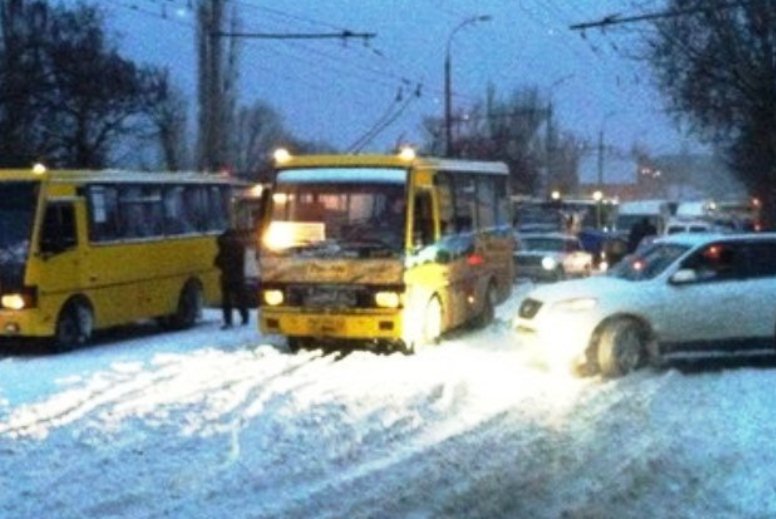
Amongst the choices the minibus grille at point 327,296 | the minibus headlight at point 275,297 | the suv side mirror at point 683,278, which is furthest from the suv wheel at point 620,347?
the minibus headlight at point 275,297

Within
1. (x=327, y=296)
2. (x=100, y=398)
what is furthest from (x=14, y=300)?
(x=100, y=398)

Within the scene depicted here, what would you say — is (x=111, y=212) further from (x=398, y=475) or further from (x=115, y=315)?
(x=398, y=475)

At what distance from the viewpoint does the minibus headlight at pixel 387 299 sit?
19.7 meters

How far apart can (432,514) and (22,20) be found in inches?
1608

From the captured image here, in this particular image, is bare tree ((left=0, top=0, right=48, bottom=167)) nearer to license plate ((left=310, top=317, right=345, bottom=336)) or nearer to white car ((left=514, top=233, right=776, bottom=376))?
license plate ((left=310, top=317, right=345, bottom=336))

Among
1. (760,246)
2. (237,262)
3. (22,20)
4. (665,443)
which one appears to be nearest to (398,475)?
(665,443)

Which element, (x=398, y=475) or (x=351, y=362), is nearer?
(x=398, y=475)

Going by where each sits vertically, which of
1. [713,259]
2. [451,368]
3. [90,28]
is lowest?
[451,368]

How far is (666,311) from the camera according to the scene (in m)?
18.0

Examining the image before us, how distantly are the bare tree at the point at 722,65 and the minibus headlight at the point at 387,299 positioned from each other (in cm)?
1660

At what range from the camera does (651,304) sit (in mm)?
17984

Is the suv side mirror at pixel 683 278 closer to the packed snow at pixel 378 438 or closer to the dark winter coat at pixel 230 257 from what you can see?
the packed snow at pixel 378 438

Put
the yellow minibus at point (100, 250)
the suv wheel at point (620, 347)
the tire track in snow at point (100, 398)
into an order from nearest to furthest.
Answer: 1. the tire track in snow at point (100, 398)
2. the suv wheel at point (620, 347)
3. the yellow minibus at point (100, 250)

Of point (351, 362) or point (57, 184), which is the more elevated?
point (57, 184)
